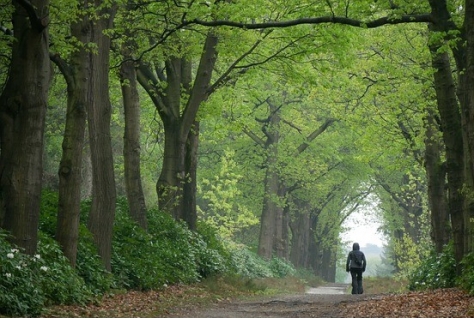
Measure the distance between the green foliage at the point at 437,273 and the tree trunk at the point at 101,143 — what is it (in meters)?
8.45

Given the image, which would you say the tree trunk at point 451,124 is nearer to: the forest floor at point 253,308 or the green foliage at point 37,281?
the forest floor at point 253,308

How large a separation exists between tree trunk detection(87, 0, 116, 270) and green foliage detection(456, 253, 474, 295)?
763 cm

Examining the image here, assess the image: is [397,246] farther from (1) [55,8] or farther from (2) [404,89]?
(1) [55,8]

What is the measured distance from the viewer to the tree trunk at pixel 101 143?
1510 cm

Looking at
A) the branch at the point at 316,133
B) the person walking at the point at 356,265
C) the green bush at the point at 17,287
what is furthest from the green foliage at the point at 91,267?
the branch at the point at 316,133

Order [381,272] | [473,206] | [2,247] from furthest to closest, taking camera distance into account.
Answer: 1. [381,272]
2. [473,206]
3. [2,247]

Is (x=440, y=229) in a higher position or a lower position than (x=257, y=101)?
lower

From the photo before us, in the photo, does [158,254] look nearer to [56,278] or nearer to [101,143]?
[101,143]

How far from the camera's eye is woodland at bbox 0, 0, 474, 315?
12070mm

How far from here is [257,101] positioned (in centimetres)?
3934

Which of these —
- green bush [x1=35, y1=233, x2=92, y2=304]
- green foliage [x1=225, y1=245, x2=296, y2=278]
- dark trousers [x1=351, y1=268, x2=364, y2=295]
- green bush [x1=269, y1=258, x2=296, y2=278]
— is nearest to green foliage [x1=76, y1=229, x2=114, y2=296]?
green bush [x1=35, y1=233, x2=92, y2=304]

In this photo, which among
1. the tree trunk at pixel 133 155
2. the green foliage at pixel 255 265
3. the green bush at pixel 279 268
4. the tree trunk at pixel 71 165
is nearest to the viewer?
the tree trunk at pixel 71 165

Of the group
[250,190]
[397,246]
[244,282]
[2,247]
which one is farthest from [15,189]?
[250,190]

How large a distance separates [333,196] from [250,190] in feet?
44.1
